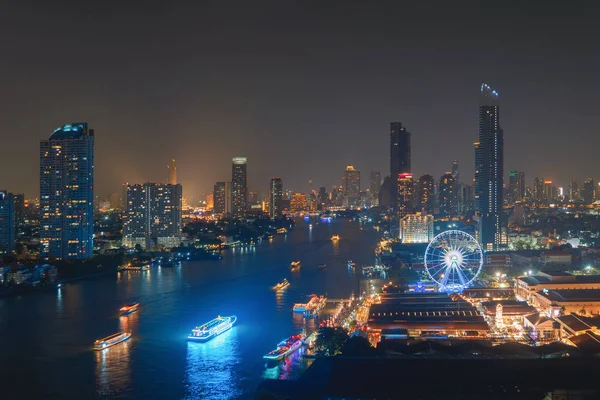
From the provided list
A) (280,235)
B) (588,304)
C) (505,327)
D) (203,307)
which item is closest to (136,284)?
(203,307)

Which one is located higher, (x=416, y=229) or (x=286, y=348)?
(x=416, y=229)

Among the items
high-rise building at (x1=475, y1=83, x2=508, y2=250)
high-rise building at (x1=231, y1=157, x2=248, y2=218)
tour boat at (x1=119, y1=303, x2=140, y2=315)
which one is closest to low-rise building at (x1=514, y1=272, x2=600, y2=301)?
tour boat at (x1=119, y1=303, x2=140, y2=315)

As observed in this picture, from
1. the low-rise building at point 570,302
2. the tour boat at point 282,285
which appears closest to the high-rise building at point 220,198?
the tour boat at point 282,285

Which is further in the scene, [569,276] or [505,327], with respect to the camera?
[569,276]

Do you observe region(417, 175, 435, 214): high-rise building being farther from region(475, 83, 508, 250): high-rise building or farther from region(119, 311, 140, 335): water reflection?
region(119, 311, 140, 335): water reflection

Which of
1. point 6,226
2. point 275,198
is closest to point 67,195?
point 6,226

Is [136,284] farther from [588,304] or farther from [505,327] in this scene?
[588,304]

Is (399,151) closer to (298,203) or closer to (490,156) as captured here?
(298,203)
